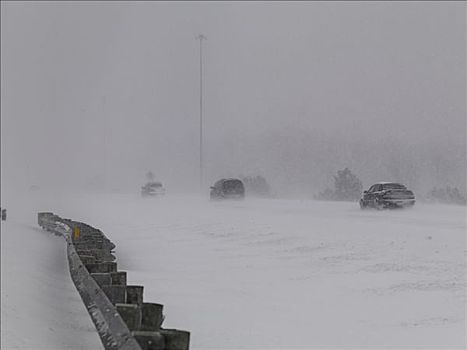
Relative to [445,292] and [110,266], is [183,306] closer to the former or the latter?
[110,266]

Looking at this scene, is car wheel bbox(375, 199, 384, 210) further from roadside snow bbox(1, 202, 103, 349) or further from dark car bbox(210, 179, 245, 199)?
dark car bbox(210, 179, 245, 199)

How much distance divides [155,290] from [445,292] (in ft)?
13.7

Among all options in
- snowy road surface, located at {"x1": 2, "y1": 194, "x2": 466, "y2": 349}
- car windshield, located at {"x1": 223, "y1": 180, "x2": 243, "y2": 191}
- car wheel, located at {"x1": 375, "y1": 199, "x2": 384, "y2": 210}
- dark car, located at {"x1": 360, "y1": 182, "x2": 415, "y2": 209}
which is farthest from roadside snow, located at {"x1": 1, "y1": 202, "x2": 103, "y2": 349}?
car windshield, located at {"x1": 223, "y1": 180, "x2": 243, "y2": 191}

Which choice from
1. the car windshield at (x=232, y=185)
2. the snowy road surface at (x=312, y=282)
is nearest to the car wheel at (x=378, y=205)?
the snowy road surface at (x=312, y=282)

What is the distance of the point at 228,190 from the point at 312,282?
31.0 m

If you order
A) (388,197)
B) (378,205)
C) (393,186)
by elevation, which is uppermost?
(393,186)

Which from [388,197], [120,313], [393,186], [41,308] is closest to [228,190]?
[393,186]

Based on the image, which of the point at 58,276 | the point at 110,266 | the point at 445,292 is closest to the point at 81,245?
the point at 58,276

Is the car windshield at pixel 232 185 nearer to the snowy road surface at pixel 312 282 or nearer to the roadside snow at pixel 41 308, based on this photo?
the snowy road surface at pixel 312 282

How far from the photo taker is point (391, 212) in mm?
23359

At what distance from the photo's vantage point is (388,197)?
986 inches

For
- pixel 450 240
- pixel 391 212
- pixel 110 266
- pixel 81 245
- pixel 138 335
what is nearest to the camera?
pixel 138 335

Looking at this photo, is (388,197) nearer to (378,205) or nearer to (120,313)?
(378,205)

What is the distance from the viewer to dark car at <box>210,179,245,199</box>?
41375 millimetres
